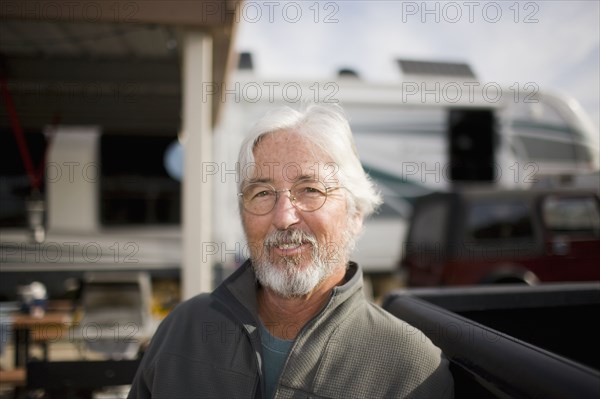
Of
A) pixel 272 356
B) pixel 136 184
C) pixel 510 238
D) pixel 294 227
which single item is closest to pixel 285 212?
pixel 294 227

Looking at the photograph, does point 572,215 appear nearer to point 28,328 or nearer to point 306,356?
point 28,328

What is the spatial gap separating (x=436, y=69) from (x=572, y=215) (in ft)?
12.1

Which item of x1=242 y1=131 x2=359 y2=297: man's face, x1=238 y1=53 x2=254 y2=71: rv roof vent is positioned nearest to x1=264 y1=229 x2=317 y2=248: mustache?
x1=242 y1=131 x2=359 y2=297: man's face

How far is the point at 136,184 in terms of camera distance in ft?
26.5

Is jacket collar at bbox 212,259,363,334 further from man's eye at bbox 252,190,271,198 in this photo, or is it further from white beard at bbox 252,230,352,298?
man's eye at bbox 252,190,271,198

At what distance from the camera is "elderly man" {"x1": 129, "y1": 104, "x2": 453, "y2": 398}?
144cm

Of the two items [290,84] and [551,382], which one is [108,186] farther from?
[551,382]

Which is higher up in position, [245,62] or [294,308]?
[245,62]

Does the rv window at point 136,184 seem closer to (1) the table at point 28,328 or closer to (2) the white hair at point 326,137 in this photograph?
(1) the table at point 28,328

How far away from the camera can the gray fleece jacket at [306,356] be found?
142cm

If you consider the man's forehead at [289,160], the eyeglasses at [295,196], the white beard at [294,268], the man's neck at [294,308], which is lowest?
the man's neck at [294,308]

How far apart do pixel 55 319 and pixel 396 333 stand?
13.1 feet

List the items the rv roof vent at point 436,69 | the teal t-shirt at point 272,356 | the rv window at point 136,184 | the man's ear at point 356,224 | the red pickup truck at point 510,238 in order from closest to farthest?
the teal t-shirt at point 272,356 < the man's ear at point 356,224 < the red pickup truck at point 510,238 < the rv window at point 136,184 < the rv roof vent at point 436,69

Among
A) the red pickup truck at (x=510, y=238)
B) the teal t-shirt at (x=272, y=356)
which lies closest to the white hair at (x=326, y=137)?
the teal t-shirt at (x=272, y=356)
